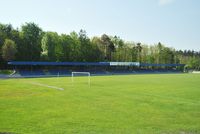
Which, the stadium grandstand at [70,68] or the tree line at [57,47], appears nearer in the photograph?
the stadium grandstand at [70,68]

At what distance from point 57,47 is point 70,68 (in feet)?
32.8

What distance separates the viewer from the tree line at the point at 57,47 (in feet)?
268

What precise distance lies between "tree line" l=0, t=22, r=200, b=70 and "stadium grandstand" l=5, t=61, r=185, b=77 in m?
5.12

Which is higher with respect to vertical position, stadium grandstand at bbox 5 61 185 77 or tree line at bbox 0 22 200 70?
tree line at bbox 0 22 200 70

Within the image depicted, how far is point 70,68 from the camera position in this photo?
8562 cm

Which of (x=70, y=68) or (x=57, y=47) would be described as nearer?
(x=70, y=68)

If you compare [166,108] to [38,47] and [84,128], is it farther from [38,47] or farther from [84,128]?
[38,47]

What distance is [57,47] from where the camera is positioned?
298 feet

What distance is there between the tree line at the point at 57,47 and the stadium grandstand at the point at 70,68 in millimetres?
5122

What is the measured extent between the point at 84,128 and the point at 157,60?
118881 millimetres

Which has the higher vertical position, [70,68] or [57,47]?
[57,47]

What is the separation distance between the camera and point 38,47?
8888 cm

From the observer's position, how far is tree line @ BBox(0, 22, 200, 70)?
81562mm

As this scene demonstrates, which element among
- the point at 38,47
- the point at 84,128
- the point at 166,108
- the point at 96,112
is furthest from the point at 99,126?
the point at 38,47
